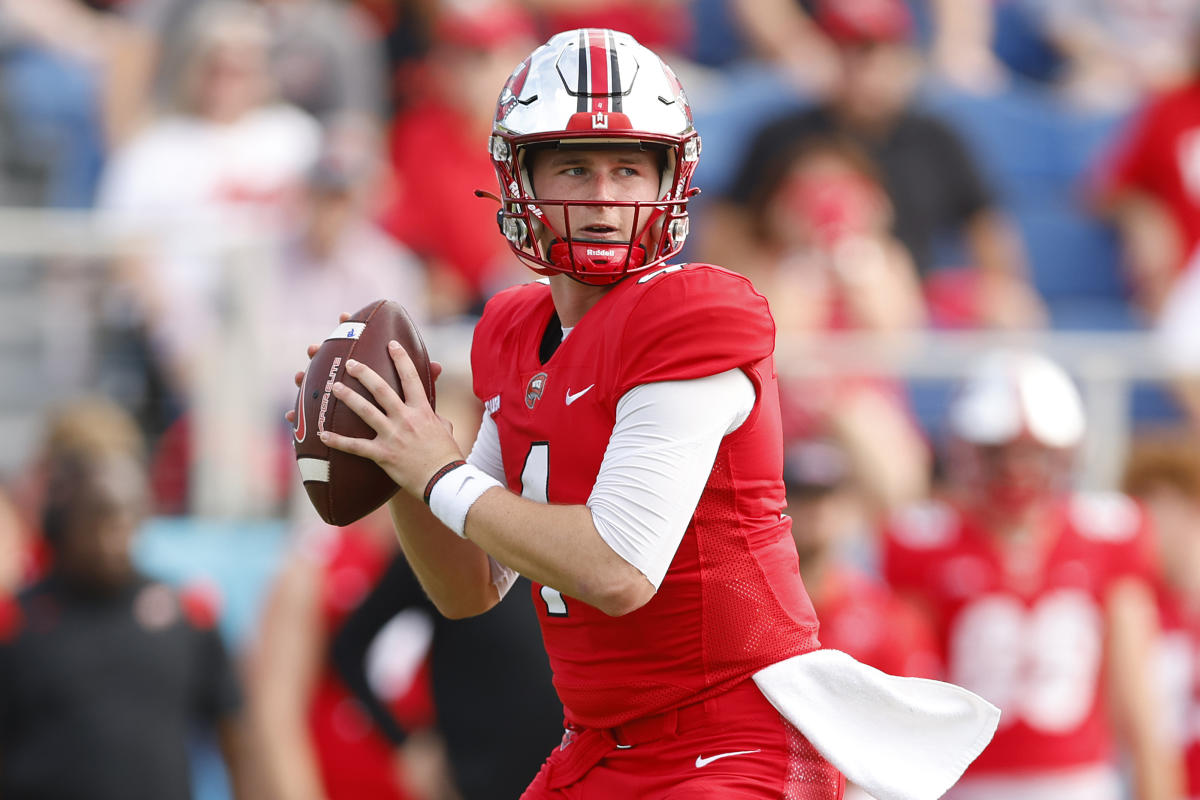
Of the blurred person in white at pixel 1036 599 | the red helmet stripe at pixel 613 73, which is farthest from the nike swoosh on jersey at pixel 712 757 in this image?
the blurred person in white at pixel 1036 599

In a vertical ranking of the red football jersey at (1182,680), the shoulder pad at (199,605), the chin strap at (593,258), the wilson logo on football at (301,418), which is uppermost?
the chin strap at (593,258)

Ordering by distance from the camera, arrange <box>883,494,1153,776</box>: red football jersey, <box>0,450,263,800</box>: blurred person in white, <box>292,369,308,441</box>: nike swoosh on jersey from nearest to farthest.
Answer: <box>292,369,308,441</box>: nike swoosh on jersey, <box>0,450,263,800</box>: blurred person in white, <box>883,494,1153,776</box>: red football jersey

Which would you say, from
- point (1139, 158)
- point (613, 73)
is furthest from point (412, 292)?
point (613, 73)

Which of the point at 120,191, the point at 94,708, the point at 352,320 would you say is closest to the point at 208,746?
the point at 94,708

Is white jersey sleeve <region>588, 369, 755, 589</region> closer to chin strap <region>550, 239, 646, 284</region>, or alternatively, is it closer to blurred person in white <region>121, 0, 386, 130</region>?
chin strap <region>550, 239, 646, 284</region>

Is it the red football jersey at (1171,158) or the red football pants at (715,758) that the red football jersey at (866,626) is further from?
the red football jersey at (1171,158)

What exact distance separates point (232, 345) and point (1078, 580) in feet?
10.1

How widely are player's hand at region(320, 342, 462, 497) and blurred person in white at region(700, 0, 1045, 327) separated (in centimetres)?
482

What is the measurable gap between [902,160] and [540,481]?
18.2 ft

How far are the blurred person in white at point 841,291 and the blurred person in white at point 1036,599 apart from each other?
0.53 m

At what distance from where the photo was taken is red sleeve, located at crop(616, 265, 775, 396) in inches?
112

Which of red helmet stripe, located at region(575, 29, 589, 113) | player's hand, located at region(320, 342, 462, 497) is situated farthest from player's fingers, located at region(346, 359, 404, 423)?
red helmet stripe, located at region(575, 29, 589, 113)

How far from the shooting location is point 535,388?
304 centimetres

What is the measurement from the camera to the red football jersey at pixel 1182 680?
263 inches
